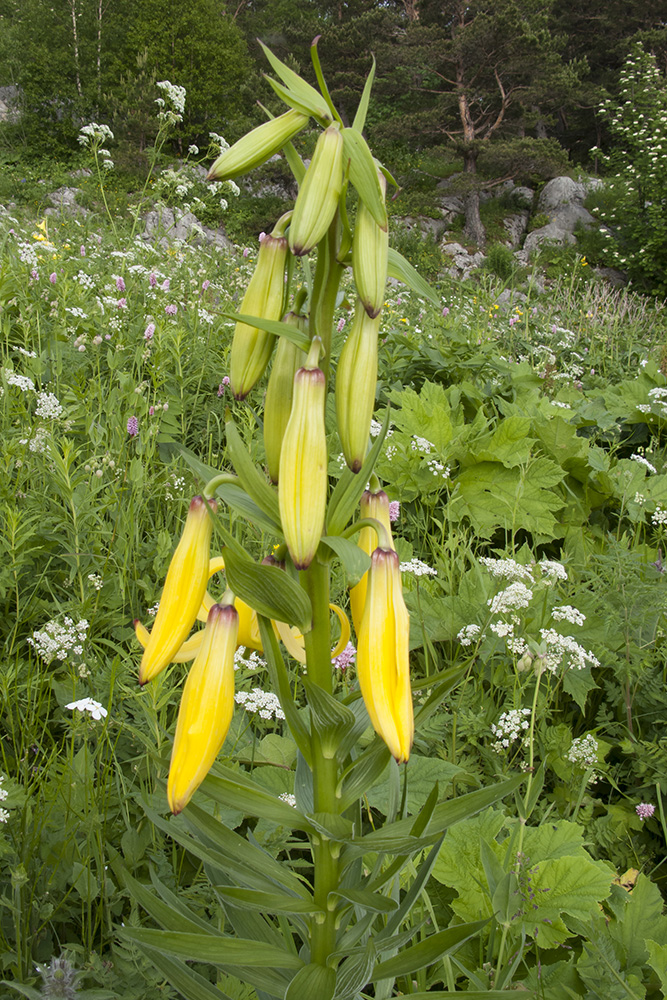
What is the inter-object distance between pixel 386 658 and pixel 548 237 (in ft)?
74.8

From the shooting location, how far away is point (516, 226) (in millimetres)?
23219

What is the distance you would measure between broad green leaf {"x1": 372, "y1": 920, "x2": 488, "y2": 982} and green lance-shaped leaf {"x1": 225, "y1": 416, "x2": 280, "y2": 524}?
1.84 feet

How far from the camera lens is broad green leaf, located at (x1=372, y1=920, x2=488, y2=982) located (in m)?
0.87

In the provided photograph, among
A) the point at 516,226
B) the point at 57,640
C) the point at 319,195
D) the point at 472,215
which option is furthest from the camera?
the point at 516,226

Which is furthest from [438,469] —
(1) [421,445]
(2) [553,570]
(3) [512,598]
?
(3) [512,598]

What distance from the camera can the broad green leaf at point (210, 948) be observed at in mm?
805

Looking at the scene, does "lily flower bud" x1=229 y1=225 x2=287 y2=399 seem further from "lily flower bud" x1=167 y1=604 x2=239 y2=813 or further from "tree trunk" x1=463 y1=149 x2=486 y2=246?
"tree trunk" x1=463 y1=149 x2=486 y2=246

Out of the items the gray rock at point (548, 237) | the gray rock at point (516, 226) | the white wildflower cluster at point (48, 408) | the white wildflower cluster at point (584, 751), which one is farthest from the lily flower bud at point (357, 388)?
the gray rock at point (516, 226)

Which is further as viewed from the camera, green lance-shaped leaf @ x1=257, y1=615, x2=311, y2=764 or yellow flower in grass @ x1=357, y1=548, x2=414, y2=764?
green lance-shaped leaf @ x1=257, y1=615, x2=311, y2=764

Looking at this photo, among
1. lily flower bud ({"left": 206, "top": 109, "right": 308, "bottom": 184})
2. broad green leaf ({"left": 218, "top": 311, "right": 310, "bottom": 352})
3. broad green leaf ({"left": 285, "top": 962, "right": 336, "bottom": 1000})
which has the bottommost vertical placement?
broad green leaf ({"left": 285, "top": 962, "right": 336, "bottom": 1000})

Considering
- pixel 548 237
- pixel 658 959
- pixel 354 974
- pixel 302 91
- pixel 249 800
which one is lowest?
pixel 658 959

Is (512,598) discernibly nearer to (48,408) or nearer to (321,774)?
(321,774)

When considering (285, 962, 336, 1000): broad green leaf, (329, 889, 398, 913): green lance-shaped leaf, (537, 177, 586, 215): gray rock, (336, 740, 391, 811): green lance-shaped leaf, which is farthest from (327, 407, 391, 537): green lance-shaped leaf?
(537, 177, 586, 215): gray rock

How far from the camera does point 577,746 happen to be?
1529mm
